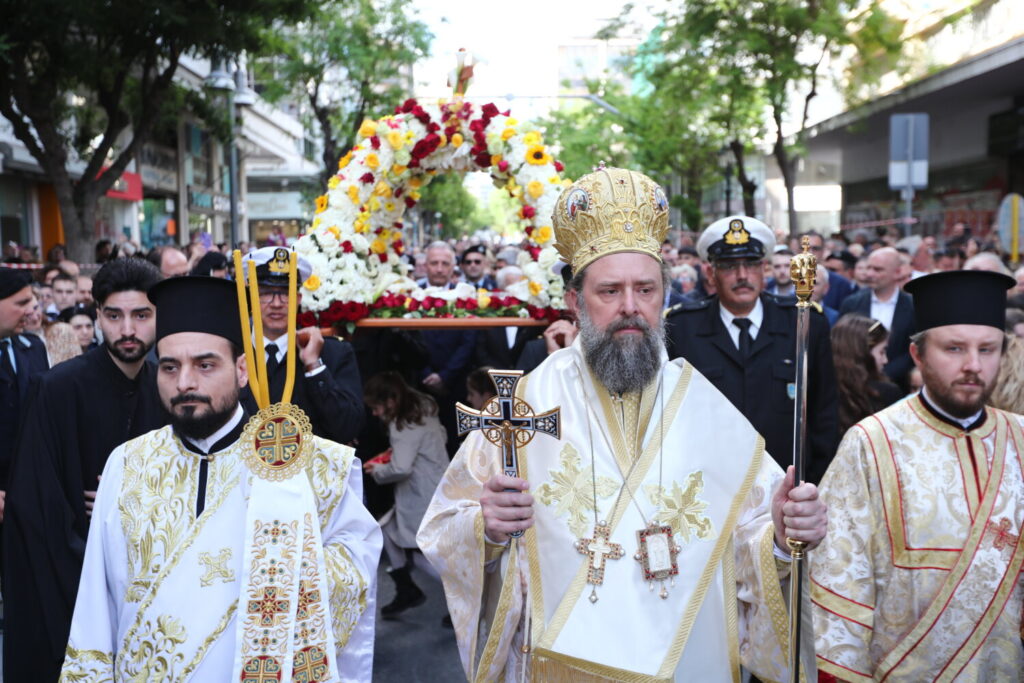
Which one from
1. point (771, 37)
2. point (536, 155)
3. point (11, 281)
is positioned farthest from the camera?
point (771, 37)

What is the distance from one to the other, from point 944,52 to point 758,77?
23.5 ft

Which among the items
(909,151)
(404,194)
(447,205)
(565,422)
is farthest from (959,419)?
(447,205)

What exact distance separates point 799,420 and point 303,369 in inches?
137

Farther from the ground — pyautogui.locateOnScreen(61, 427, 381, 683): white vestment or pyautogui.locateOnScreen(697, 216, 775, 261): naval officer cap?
pyautogui.locateOnScreen(697, 216, 775, 261): naval officer cap

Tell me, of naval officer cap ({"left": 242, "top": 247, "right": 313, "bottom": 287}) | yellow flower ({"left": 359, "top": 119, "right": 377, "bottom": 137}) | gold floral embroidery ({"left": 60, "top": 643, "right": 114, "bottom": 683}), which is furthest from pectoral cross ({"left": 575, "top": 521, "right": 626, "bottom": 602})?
yellow flower ({"left": 359, "top": 119, "right": 377, "bottom": 137})

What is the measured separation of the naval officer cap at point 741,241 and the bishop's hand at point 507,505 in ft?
9.17

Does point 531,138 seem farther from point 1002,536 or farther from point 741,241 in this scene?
point 1002,536

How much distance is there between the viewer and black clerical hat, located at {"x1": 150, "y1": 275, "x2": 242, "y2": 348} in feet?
10.8

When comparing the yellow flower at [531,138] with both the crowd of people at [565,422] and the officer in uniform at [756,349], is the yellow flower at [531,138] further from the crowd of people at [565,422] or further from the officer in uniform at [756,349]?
the officer in uniform at [756,349]

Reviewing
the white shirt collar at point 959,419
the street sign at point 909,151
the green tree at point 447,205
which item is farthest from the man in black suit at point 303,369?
the green tree at point 447,205

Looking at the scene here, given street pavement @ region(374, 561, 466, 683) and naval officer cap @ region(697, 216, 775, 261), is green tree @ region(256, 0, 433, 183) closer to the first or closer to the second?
street pavement @ region(374, 561, 466, 683)

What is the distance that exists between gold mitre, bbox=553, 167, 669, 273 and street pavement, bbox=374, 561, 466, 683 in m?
3.26

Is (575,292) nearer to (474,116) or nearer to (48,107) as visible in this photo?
(474,116)

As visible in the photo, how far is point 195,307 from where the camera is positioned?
3.29 m
